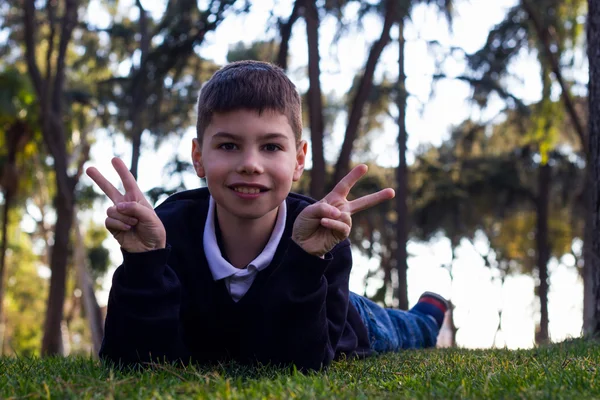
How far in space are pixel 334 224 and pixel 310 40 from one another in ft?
23.3

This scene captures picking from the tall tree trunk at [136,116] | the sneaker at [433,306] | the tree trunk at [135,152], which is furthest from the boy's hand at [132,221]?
the tree trunk at [135,152]

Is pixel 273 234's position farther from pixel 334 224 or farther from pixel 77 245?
pixel 77 245

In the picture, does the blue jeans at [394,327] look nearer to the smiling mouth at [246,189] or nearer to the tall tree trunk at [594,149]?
the tall tree trunk at [594,149]

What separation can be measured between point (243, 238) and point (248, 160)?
0.50 m

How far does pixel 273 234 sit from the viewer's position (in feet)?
11.1

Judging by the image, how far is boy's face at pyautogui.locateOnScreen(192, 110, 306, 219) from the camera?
3102 millimetres

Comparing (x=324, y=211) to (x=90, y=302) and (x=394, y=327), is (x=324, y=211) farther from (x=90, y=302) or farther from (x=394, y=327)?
(x=90, y=302)

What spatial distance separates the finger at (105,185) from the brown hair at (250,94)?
607 millimetres

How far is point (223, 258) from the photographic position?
10.8 ft

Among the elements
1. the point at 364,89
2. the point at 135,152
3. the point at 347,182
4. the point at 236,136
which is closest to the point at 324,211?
the point at 347,182

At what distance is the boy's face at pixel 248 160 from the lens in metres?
3.10

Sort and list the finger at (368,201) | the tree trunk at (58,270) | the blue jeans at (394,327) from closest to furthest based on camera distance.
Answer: the finger at (368,201)
the blue jeans at (394,327)
the tree trunk at (58,270)

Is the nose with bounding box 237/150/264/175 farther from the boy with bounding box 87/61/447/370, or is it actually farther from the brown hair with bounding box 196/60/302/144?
the brown hair with bounding box 196/60/302/144

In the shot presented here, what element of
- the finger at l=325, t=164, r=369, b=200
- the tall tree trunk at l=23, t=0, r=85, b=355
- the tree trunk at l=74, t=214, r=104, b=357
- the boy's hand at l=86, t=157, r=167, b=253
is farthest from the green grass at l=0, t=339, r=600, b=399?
the tree trunk at l=74, t=214, r=104, b=357
